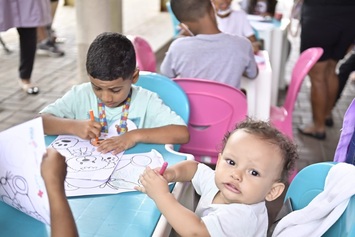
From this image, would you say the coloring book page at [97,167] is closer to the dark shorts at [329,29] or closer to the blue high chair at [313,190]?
the blue high chair at [313,190]

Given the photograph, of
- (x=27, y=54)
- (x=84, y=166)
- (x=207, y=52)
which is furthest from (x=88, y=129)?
(x=27, y=54)

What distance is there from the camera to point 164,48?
595 centimetres

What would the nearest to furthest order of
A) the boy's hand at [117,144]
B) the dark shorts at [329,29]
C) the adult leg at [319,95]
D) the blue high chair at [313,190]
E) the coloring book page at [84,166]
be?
the blue high chair at [313,190] < the coloring book page at [84,166] < the boy's hand at [117,144] < the dark shorts at [329,29] < the adult leg at [319,95]

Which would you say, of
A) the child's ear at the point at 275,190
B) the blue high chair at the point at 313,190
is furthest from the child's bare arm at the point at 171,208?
the blue high chair at the point at 313,190

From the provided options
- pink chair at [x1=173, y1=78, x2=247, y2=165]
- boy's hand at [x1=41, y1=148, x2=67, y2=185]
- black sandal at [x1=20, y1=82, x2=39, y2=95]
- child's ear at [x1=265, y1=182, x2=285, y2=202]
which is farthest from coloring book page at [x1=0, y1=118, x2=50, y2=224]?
black sandal at [x1=20, y1=82, x2=39, y2=95]

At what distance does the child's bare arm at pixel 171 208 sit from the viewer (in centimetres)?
104

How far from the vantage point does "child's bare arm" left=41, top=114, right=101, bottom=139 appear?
151cm

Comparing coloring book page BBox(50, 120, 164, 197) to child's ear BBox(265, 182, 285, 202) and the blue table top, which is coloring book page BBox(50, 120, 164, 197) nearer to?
the blue table top

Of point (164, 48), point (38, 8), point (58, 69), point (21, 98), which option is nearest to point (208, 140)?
point (38, 8)

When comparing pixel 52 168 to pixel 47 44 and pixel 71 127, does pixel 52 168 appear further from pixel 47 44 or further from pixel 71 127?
pixel 47 44

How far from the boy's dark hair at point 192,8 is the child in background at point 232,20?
3.28ft

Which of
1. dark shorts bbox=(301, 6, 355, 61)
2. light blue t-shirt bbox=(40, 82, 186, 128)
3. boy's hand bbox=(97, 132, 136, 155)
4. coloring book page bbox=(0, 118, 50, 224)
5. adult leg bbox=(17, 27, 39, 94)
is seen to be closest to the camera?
coloring book page bbox=(0, 118, 50, 224)

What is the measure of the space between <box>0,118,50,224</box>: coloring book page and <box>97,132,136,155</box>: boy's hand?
475 millimetres

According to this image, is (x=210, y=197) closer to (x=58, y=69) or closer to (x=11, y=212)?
(x=11, y=212)
